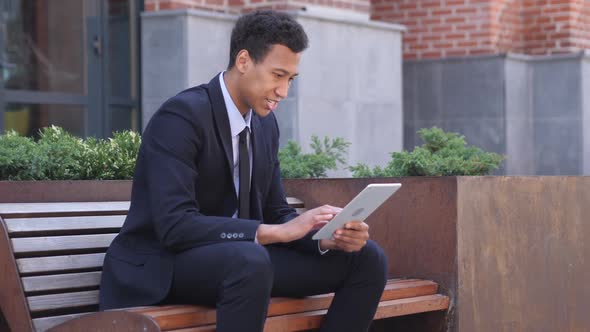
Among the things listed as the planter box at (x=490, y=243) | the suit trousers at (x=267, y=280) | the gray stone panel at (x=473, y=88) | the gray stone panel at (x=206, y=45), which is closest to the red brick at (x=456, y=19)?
the gray stone panel at (x=473, y=88)

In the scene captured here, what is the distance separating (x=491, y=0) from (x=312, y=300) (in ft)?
22.6

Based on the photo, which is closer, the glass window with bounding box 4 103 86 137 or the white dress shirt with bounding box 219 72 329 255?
the white dress shirt with bounding box 219 72 329 255

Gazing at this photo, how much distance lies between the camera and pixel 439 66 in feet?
35.8

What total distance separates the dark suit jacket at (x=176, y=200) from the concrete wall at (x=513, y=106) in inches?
263

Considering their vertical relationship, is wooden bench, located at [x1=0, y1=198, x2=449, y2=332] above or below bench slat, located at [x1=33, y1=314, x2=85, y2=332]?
above

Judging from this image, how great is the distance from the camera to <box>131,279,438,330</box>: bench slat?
3732 millimetres

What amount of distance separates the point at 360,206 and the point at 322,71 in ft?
16.5

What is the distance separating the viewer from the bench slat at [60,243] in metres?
3.99

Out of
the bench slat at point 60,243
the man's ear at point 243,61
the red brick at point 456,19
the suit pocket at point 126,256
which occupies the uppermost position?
the red brick at point 456,19

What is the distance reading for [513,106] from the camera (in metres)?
10.7

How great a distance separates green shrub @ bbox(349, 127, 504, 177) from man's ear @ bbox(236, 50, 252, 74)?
5.97ft

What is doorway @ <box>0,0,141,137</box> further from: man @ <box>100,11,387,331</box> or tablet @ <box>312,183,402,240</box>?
tablet @ <box>312,183,402,240</box>

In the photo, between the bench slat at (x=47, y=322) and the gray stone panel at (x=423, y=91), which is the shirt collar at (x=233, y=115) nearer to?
the bench slat at (x=47, y=322)

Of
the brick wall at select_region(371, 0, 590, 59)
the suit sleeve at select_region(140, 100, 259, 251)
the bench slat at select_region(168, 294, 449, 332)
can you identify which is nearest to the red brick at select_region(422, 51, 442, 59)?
the brick wall at select_region(371, 0, 590, 59)
